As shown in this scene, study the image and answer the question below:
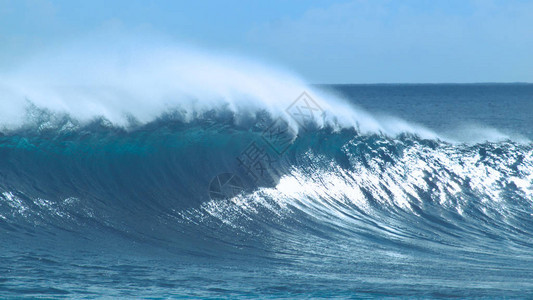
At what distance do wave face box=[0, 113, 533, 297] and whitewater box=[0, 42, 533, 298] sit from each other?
4cm

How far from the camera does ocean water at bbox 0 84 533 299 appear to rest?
6.09 meters

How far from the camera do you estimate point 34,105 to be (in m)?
11.9

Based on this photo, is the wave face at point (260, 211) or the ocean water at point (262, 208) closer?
the ocean water at point (262, 208)

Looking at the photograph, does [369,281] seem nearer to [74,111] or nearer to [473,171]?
[473,171]

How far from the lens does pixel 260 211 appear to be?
30.4 ft

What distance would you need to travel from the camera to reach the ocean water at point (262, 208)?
609 cm

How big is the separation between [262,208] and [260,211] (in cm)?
14

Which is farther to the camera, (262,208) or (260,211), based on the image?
(262,208)

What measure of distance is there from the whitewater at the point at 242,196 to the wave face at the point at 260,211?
0.12ft

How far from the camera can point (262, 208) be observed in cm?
939

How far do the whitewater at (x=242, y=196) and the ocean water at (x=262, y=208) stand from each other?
36 mm

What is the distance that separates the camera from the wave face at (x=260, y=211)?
6203 mm

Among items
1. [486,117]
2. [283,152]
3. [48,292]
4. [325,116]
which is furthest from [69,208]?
[486,117]

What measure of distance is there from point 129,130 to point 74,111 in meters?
1.14
